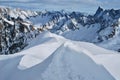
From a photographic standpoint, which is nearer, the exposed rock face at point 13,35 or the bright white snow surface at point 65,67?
the bright white snow surface at point 65,67

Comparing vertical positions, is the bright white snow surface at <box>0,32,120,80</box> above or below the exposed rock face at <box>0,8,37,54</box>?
above

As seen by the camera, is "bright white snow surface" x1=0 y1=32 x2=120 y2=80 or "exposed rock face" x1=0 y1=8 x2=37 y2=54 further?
"exposed rock face" x1=0 y1=8 x2=37 y2=54

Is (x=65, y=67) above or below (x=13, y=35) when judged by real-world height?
above

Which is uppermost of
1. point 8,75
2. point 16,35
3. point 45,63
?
point 45,63

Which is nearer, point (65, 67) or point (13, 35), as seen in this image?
point (65, 67)

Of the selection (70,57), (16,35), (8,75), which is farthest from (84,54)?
(16,35)

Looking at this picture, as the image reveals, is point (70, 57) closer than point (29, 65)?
Yes

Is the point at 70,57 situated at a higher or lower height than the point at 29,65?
higher

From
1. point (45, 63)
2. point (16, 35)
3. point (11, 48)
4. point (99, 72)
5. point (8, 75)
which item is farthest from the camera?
point (16, 35)

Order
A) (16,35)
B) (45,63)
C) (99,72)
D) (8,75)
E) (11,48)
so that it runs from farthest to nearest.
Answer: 1. (16,35)
2. (11,48)
3. (8,75)
4. (45,63)
5. (99,72)

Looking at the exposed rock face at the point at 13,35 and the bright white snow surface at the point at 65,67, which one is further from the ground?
the bright white snow surface at the point at 65,67

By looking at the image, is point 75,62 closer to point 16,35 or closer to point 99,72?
point 99,72
